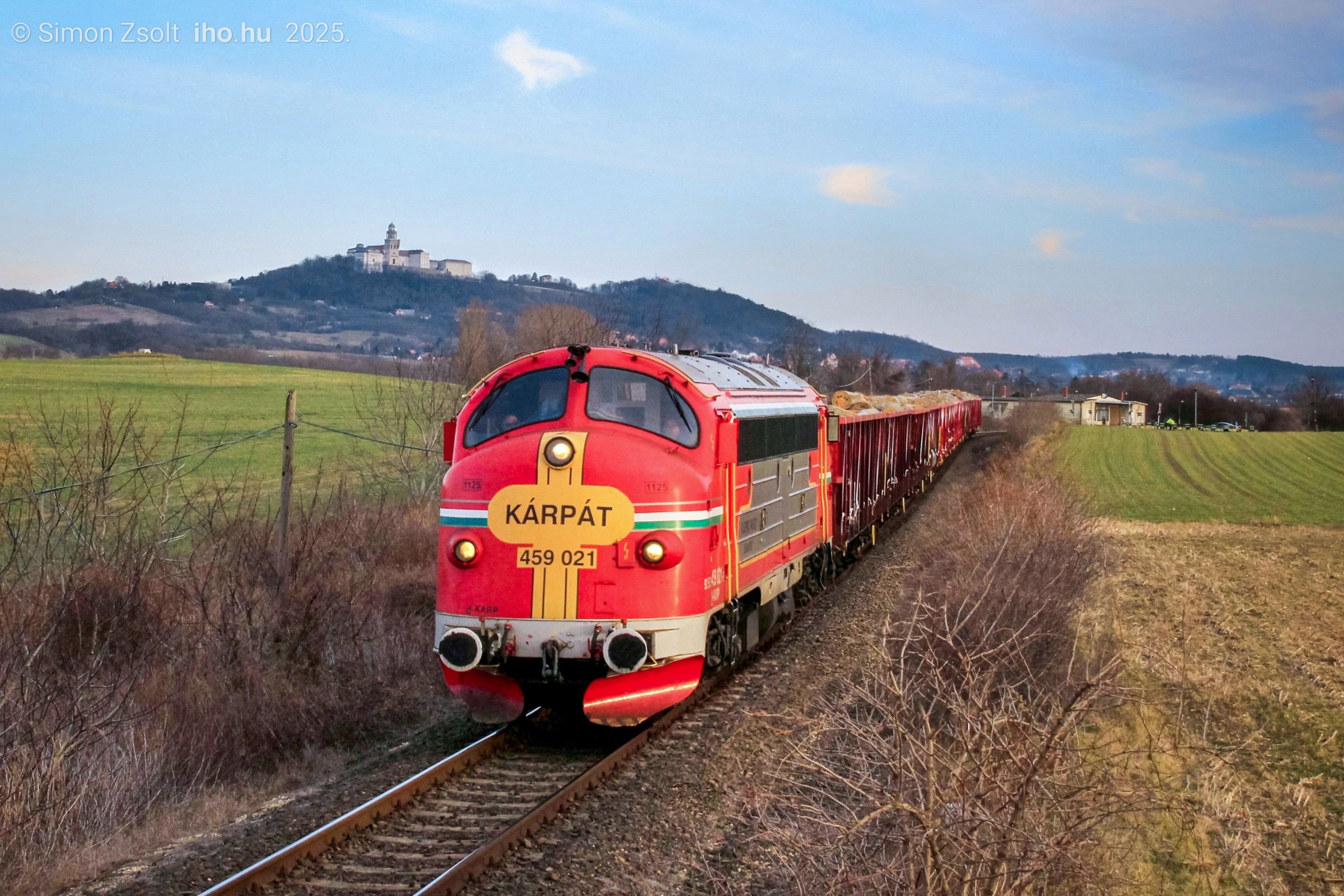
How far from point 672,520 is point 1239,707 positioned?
9.88 m

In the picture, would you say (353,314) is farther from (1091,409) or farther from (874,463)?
(874,463)

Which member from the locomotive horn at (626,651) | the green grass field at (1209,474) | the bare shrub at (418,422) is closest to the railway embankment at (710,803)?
the locomotive horn at (626,651)

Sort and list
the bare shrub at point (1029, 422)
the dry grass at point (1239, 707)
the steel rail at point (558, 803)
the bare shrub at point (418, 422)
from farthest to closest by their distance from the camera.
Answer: the bare shrub at point (1029, 422), the bare shrub at point (418, 422), the dry grass at point (1239, 707), the steel rail at point (558, 803)

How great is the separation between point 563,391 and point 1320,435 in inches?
3518

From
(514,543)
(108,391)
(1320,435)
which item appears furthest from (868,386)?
(514,543)

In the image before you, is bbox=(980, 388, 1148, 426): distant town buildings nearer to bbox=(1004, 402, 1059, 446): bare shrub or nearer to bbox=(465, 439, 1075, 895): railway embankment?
bbox=(1004, 402, 1059, 446): bare shrub

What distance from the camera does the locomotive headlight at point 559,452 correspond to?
30.9 feet

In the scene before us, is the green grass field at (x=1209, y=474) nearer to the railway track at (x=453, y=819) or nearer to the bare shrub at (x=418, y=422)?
the bare shrub at (x=418, y=422)

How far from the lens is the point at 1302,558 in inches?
1173

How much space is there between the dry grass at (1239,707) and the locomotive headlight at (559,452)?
4933 mm

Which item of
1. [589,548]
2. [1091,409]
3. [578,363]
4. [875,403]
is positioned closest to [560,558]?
[589,548]

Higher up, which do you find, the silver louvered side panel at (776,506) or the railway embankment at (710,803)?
the silver louvered side panel at (776,506)

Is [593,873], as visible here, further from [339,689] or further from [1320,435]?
[1320,435]

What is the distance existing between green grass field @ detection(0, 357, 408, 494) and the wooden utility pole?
3.90 m
